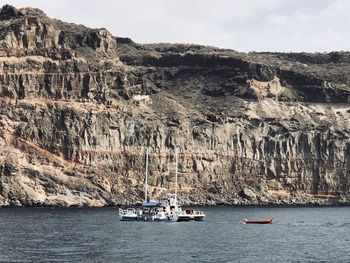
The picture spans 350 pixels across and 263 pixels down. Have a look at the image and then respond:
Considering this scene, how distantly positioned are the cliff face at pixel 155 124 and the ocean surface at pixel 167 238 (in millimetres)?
15299

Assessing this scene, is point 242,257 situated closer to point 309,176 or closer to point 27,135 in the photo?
point 27,135

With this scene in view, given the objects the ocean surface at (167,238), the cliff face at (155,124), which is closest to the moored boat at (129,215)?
the ocean surface at (167,238)

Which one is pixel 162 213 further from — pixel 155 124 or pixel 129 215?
pixel 155 124

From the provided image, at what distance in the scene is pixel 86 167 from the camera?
15888cm

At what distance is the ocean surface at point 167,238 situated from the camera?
7669 centimetres

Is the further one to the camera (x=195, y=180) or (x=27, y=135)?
(x=195, y=180)

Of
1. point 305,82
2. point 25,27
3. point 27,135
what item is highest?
point 25,27

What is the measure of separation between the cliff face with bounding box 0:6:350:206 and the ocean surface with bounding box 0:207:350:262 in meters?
15.3

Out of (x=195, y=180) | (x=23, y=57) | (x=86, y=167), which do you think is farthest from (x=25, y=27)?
(x=195, y=180)

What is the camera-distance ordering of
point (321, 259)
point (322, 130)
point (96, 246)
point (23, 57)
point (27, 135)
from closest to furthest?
point (321, 259) < point (96, 246) < point (27, 135) < point (23, 57) < point (322, 130)

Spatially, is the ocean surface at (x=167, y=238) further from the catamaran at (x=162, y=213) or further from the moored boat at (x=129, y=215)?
the catamaran at (x=162, y=213)

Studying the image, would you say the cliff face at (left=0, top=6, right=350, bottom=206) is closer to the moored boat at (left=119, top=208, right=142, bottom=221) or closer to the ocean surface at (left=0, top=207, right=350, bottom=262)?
the ocean surface at (left=0, top=207, right=350, bottom=262)

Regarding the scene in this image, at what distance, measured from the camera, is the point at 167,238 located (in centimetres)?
9506

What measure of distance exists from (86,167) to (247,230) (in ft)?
186
